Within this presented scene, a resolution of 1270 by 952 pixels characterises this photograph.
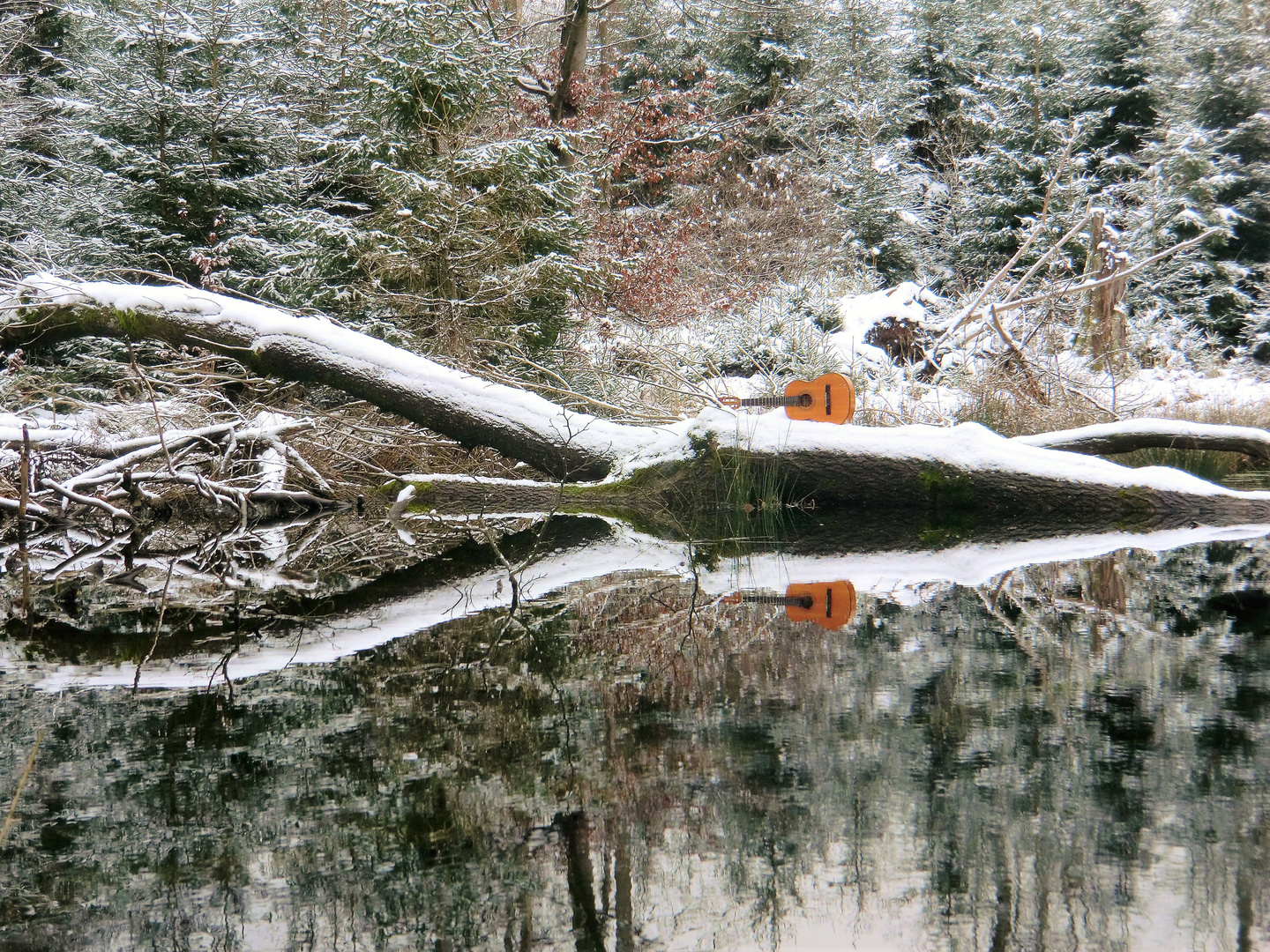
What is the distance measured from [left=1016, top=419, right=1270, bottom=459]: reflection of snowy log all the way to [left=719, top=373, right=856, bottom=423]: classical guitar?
127 centimetres

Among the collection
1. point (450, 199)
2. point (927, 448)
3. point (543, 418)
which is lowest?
point (927, 448)

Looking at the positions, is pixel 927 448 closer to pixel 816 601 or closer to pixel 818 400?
pixel 818 400

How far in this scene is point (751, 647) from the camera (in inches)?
112

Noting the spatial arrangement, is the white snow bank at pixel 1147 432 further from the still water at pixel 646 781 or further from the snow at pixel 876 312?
the snow at pixel 876 312

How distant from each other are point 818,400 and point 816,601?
3904 mm

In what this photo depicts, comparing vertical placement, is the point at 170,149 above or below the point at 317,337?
above

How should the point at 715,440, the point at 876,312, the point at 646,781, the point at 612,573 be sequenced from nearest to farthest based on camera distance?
the point at 646,781 < the point at 612,573 < the point at 715,440 < the point at 876,312

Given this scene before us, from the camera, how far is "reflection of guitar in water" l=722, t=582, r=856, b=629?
3.26 metres

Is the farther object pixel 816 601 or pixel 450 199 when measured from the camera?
pixel 450 199

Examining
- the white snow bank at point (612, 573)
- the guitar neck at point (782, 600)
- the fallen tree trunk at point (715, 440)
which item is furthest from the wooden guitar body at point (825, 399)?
the guitar neck at point (782, 600)

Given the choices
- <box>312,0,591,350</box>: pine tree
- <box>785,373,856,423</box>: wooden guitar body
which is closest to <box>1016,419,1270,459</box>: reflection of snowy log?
<box>785,373,856,423</box>: wooden guitar body

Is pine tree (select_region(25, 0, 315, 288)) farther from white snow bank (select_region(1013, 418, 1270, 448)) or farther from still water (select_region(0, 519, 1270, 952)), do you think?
still water (select_region(0, 519, 1270, 952))

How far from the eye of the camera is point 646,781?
1802 mm

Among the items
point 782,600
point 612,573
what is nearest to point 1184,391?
point 612,573
